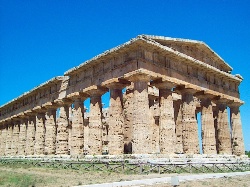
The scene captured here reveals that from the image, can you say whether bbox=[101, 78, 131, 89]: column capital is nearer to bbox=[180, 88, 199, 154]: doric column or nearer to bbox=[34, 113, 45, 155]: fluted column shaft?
bbox=[180, 88, 199, 154]: doric column

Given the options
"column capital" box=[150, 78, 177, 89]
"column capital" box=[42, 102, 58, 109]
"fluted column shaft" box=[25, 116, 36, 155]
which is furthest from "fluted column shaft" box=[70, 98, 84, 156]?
"fluted column shaft" box=[25, 116, 36, 155]

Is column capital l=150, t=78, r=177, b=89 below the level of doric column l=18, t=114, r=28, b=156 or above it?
above

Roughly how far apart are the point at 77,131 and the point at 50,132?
5.85 m

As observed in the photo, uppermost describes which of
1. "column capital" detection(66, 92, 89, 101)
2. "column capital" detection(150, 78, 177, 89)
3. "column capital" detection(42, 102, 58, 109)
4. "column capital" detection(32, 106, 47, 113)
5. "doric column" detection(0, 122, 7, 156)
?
"column capital" detection(150, 78, 177, 89)

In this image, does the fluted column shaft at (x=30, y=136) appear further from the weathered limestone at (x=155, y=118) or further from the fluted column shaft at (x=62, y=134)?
the weathered limestone at (x=155, y=118)

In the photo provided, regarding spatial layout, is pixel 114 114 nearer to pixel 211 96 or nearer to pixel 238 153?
pixel 211 96

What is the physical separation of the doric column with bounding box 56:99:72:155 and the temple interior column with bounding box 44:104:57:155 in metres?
2.02

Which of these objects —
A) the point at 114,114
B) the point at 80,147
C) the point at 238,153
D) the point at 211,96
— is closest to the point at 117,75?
the point at 114,114

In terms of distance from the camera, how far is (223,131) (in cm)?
2884

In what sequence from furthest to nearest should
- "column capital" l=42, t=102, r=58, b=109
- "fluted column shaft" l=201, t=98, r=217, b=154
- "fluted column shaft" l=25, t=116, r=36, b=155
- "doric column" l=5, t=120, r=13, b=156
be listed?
1. "doric column" l=5, t=120, r=13, b=156
2. "fluted column shaft" l=25, t=116, r=36, b=155
3. "column capital" l=42, t=102, r=58, b=109
4. "fluted column shaft" l=201, t=98, r=217, b=154

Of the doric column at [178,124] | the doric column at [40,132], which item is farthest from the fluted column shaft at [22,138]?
the doric column at [178,124]

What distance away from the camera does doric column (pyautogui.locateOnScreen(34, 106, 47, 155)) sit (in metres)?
32.7

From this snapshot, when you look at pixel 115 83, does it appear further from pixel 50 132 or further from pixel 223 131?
pixel 223 131

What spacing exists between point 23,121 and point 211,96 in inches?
1000
